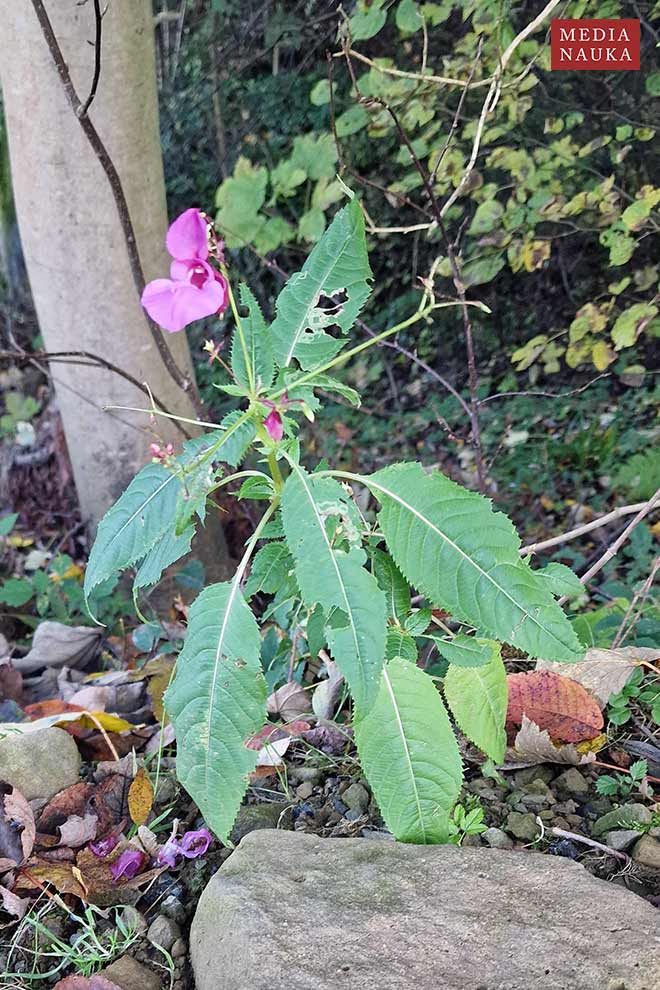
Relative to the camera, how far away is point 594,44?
10.0ft

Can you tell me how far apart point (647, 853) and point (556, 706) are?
1.02 ft

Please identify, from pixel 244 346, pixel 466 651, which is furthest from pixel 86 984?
pixel 244 346

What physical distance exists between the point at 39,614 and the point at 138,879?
175 centimetres

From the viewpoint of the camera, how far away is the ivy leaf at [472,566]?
1.18 metres

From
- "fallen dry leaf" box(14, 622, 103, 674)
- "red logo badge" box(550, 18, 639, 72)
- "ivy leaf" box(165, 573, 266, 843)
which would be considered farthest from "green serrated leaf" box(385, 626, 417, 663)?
"red logo badge" box(550, 18, 639, 72)

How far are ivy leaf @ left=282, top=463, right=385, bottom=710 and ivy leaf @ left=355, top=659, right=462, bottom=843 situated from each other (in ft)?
0.60

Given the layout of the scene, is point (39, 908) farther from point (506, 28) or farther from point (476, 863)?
point (506, 28)

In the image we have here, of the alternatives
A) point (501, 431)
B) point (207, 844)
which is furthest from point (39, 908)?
point (501, 431)

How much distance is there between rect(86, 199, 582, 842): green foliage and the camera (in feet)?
3.88

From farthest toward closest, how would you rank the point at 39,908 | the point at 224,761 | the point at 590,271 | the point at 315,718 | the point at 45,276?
the point at 590,271
the point at 45,276
the point at 315,718
the point at 39,908
the point at 224,761

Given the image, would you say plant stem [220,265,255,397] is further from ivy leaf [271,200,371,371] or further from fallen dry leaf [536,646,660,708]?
fallen dry leaf [536,646,660,708]

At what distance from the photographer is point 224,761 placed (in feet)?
3.96

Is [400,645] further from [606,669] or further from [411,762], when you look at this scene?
[606,669]

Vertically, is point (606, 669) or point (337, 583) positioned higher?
point (337, 583)
